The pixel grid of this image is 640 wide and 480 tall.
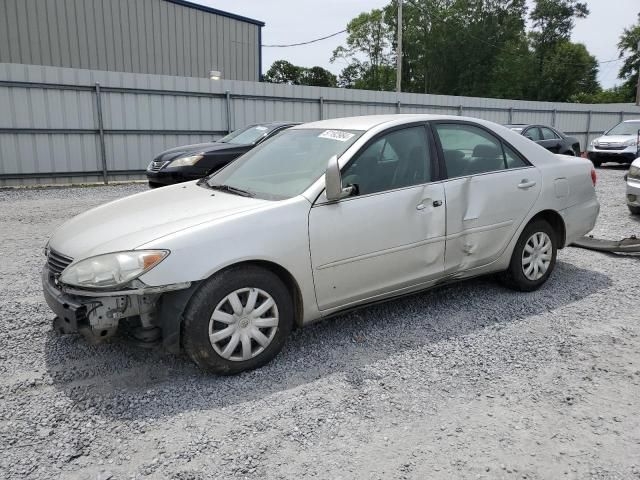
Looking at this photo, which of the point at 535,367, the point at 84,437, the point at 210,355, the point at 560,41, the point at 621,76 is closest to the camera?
the point at 84,437

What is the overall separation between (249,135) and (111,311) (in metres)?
8.05

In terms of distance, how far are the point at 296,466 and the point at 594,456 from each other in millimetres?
1377

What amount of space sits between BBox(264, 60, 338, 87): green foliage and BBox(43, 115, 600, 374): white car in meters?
64.5

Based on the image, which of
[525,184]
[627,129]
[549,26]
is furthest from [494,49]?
[525,184]

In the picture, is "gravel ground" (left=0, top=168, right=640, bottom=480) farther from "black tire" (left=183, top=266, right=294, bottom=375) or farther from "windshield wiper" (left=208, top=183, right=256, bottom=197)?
"windshield wiper" (left=208, top=183, right=256, bottom=197)

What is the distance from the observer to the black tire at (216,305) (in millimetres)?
2973

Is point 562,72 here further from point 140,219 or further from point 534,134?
point 140,219

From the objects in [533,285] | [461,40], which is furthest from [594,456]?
[461,40]

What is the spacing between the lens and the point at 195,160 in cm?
948

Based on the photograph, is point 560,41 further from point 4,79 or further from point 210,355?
point 210,355

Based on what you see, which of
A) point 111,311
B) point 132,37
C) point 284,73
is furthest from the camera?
point 284,73

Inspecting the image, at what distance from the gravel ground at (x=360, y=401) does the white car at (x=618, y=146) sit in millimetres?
13583

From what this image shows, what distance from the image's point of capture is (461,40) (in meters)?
52.6

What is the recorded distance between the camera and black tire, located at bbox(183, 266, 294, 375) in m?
2.97
